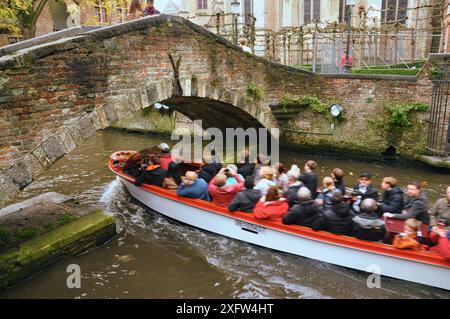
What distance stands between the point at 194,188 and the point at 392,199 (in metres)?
3.52

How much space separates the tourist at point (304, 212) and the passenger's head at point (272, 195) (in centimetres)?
31

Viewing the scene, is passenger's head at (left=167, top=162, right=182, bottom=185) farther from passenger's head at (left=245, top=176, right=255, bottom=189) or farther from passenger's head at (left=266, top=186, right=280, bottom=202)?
passenger's head at (left=266, top=186, right=280, bottom=202)

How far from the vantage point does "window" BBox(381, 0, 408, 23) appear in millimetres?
17906

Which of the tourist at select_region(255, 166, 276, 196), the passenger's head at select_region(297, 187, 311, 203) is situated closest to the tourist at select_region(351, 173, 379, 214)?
the passenger's head at select_region(297, 187, 311, 203)

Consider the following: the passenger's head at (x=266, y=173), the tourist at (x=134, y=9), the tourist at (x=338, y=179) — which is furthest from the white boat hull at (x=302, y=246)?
the tourist at (x=134, y=9)

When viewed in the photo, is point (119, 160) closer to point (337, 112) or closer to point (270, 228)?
point (270, 228)

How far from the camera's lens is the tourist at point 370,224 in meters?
5.96

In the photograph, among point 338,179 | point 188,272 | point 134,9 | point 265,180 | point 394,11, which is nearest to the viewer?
point 188,272

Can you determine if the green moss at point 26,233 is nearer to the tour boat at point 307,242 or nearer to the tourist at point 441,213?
the tour boat at point 307,242

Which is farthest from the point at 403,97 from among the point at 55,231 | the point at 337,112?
the point at 55,231

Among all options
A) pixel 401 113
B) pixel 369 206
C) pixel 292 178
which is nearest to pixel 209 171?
pixel 292 178

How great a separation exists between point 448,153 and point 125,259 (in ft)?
27.9

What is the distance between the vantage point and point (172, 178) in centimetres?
845

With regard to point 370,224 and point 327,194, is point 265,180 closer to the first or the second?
point 327,194
